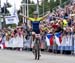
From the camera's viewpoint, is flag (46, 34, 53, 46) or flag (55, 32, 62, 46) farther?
flag (46, 34, 53, 46)

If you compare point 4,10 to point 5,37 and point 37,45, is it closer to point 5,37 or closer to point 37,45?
point 5,37

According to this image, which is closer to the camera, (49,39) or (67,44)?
(67,44)

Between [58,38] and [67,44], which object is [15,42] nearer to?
[58,38]

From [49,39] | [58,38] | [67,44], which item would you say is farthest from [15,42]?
[67,44]

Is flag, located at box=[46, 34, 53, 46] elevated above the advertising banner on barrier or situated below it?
above

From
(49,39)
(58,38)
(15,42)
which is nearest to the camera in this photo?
(58,38)

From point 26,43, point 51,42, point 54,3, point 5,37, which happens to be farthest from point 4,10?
point 51,42

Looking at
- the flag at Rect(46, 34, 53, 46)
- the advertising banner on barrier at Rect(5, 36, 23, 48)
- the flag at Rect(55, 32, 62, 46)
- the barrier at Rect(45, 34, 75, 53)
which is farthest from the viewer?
the advertising banner on barrier at Rect(5, 36, 23, 48)

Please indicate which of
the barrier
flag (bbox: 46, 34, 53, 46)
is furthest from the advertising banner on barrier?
the barrier

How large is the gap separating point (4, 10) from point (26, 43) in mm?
30590

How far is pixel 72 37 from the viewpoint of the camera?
25047 mm

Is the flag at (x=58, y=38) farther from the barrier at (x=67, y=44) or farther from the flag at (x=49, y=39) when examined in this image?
the flag at (x=49, y=39)

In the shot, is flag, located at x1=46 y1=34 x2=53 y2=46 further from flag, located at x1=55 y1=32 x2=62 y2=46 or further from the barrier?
flag, located at x1=55 y1=32 x2=62 y2=46

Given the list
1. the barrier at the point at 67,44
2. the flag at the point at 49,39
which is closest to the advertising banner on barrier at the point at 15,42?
the flag at the point at 49,39
